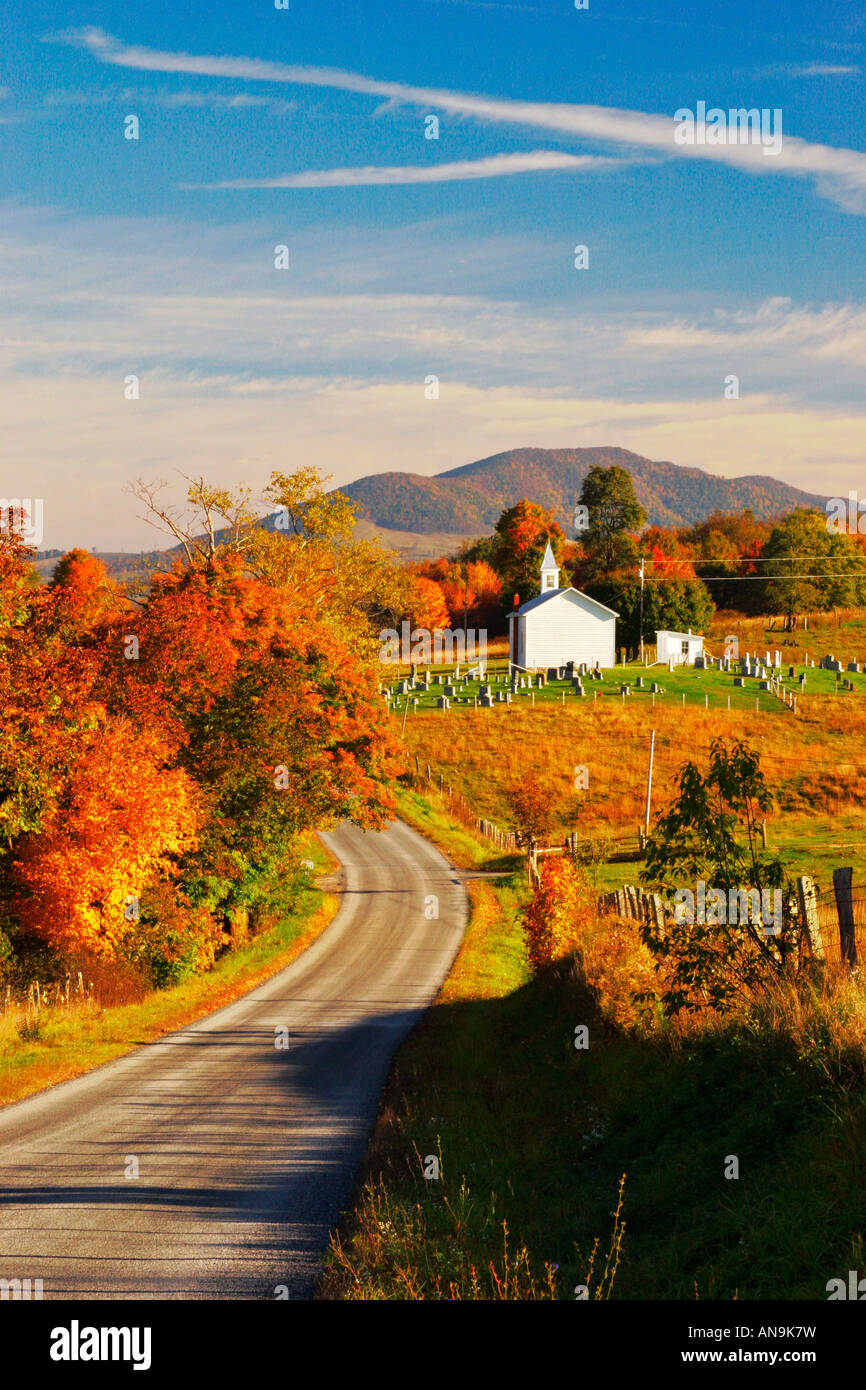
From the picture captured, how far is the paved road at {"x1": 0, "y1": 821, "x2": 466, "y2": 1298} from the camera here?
8992mm

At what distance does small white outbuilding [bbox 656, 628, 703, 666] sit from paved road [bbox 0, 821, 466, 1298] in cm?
7115

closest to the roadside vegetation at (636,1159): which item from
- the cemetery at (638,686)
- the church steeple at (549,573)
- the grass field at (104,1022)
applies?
the grass field at (104,1022)

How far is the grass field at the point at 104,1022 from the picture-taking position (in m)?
17.5

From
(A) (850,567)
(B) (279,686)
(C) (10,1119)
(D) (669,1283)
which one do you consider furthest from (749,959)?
(A) (850,567)

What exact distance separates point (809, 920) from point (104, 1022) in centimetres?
1564

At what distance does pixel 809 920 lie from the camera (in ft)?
38.4

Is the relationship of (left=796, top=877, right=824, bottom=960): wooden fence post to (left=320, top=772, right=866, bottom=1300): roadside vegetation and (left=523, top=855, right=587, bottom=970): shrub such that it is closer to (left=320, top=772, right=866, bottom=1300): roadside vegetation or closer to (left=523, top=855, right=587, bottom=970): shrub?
(left=320, top=772, right=866, bottom=1300): roadside vegetation

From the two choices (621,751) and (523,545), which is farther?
(523,545)

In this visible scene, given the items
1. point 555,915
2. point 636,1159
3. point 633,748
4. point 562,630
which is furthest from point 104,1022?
point 562,630

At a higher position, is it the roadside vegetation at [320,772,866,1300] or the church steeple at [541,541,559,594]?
the church steeple at [541,541,559,594]

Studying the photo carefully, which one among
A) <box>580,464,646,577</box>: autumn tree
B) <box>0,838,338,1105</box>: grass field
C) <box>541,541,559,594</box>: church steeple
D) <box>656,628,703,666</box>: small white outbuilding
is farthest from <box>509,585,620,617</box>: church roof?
<box>0,838,338,1105</box>: grass field

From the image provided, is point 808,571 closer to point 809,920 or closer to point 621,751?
point 621,751

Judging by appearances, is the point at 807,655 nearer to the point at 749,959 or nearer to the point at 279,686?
the point at 279,686

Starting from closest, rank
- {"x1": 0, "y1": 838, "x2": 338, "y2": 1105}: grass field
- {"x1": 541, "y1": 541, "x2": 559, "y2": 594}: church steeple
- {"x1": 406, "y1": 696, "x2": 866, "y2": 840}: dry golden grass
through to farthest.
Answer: {"x1": 0, "y1": 838, "x2": 338, "y2": 1105}: grass field, {"x1": 406, "y1": 696, "x2": 866, "y2": 840}: dry golden grass, {"x1": 541, "y1": 541, "x2": 559, "y2": 594}: church steeple
